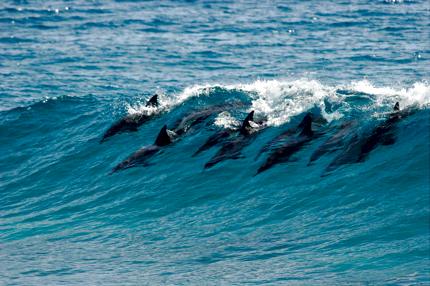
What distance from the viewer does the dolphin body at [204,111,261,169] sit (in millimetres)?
25969

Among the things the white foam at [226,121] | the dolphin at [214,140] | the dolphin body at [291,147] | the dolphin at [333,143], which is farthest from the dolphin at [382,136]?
the white foam at [226,121]

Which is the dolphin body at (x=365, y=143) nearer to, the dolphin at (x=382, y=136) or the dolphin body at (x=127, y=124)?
the dolphin at (x=382, y=136)

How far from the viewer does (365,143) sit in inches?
944

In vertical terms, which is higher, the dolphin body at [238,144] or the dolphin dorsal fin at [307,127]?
the dolphin dorsal fin at [307,127]

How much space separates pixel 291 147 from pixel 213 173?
2169mm

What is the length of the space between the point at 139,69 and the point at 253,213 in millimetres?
21191

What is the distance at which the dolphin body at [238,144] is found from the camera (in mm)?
25969

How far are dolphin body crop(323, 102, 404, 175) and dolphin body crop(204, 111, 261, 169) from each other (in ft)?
10.2

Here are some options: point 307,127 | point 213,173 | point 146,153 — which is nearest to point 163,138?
point 146,153

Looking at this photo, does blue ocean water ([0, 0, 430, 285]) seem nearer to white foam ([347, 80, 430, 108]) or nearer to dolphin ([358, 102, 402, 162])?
white foam ([347, 80, 430, 108])

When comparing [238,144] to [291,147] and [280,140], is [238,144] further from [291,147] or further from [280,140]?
[291,147]

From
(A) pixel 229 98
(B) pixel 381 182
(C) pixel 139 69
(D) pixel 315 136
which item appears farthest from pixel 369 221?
(C) pixel 139 69

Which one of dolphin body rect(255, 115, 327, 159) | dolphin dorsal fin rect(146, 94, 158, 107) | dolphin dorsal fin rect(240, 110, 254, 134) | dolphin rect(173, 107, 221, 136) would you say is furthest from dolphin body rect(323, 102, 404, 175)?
dolphin dorsal fin rect(146, 94, 158, 107)

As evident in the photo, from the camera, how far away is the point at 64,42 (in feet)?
163
